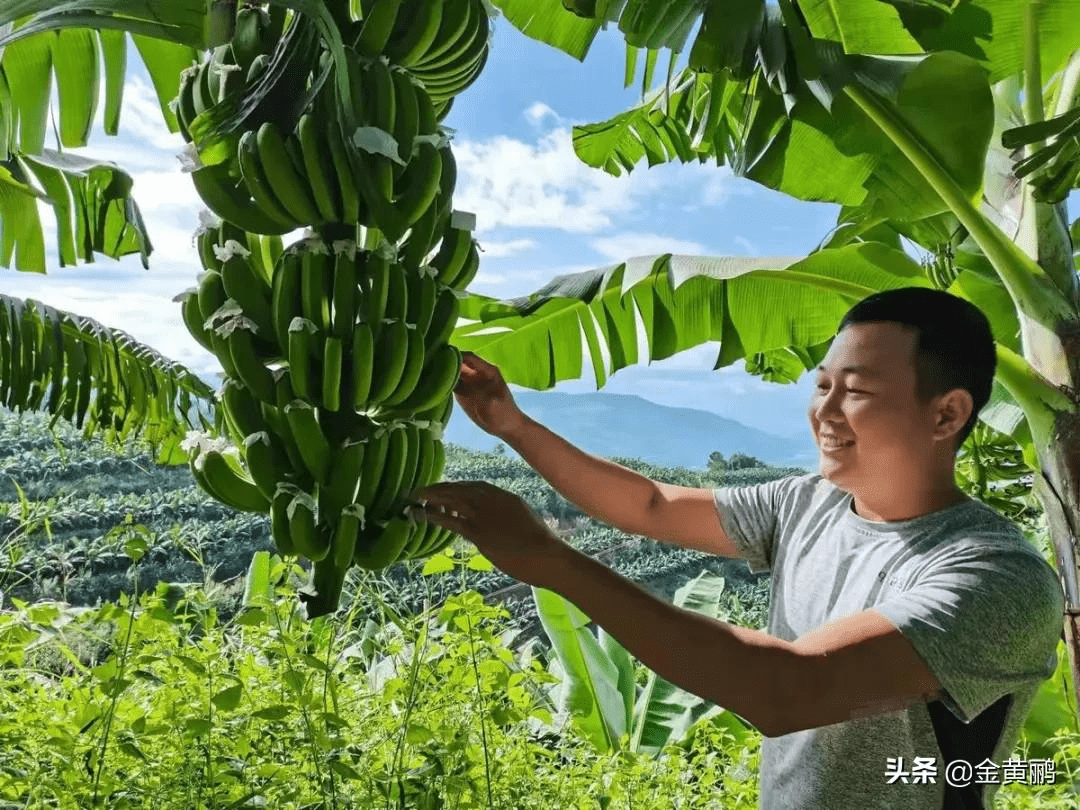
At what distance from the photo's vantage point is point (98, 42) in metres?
1.27

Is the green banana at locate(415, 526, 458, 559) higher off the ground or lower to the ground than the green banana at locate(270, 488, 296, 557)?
lower

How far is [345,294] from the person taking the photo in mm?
656

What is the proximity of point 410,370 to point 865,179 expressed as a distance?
90 cm

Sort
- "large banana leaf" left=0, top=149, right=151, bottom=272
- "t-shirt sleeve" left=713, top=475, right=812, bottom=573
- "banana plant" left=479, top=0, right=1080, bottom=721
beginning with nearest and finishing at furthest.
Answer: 1. "banana plant" left=479, top=0, right=1080, bottom=721
2. "t-shirt sleeve" left=713, top=475, right=812, bottom=573
3. "large banana leaf" left=0, top=149, right=151, bottom=272

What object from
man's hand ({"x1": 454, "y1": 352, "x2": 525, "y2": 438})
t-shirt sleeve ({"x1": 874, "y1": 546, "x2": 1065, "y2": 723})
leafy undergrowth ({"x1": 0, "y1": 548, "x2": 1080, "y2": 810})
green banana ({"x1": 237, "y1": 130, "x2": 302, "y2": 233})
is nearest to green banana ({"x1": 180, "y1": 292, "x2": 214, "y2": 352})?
green banana ({"x1": 237, "y1": 130, "x2": 302, "y2": 233})

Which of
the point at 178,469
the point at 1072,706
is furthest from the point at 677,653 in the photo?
the point at 178,469

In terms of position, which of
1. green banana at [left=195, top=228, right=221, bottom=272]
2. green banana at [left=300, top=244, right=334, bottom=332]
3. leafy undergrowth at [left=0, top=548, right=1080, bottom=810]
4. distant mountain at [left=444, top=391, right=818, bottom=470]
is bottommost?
distant mountain at [left=444, top=391, right=818, bottom=470]

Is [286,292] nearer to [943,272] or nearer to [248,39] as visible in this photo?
[248,39]

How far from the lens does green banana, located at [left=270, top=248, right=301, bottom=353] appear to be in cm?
66

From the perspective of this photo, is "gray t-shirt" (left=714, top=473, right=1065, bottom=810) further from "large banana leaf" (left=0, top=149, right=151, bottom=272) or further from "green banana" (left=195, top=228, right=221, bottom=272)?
"large banana leaf" (left=0, top=149, right=151, bottom=272)

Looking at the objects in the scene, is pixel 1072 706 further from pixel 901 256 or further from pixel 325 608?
pixel 325 608

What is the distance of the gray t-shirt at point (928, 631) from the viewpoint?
31.8 inches

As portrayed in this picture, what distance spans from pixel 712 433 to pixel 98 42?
11.5 metres

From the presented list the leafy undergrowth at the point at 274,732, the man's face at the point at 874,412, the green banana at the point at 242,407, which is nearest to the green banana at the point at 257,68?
the green banana at the point at 242,407
